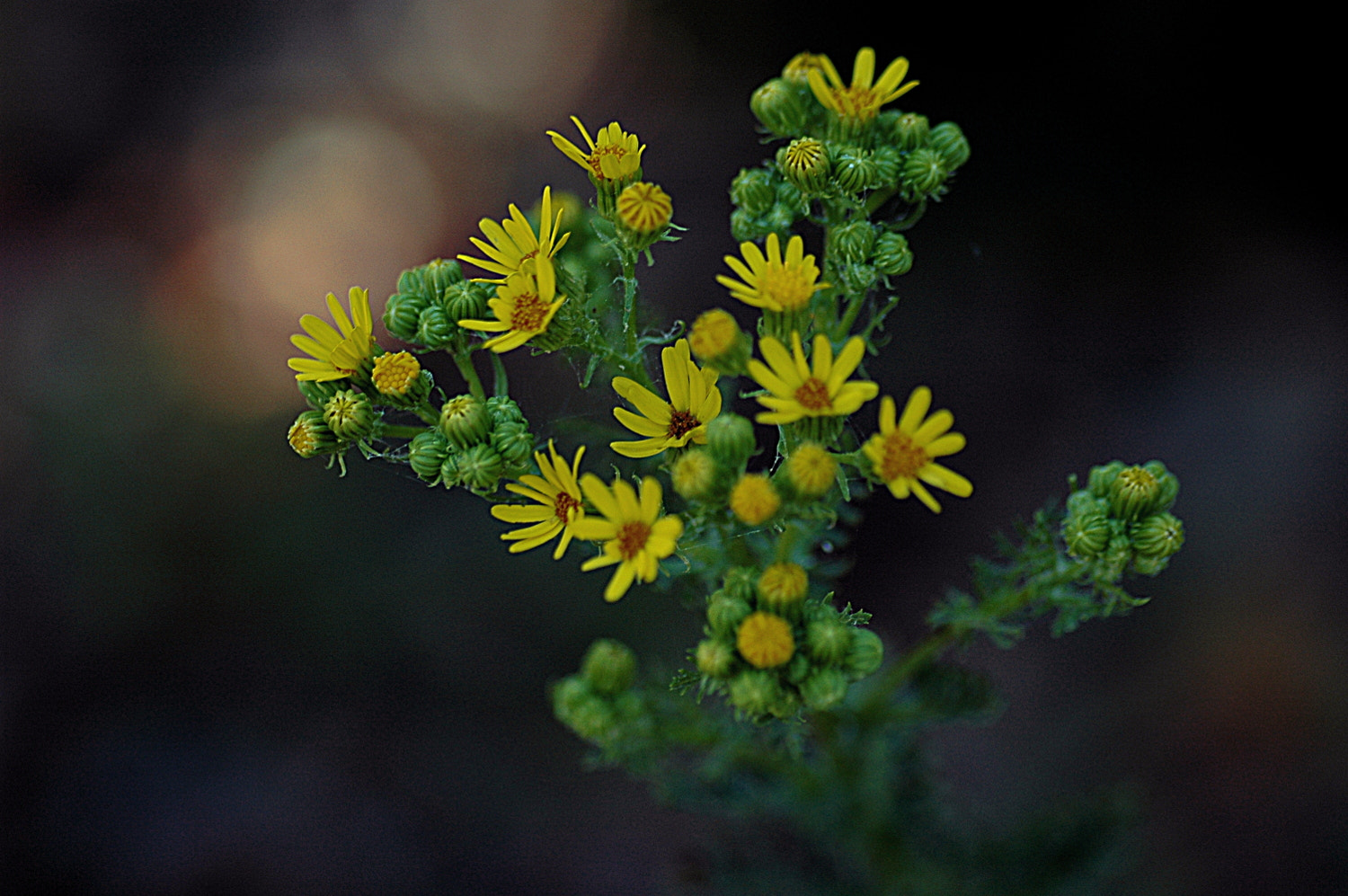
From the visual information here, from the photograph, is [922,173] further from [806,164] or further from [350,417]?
[350,417]

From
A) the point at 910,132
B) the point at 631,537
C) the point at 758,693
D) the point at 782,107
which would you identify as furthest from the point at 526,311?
the point at 910,132

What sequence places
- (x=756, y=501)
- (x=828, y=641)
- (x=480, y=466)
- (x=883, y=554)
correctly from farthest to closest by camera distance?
(x=883, y=554) < (x=480, y=466) < (x=828, y=641) < (x=756, y=501)

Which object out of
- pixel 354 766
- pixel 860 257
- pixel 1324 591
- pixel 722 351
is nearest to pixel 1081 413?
pixel 1324 591

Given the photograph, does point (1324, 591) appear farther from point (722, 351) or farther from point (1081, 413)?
point (722, 351)

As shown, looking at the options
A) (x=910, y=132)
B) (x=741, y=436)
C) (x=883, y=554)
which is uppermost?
(x=883, y=554)

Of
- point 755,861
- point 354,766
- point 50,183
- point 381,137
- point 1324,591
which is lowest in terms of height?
point 755,861

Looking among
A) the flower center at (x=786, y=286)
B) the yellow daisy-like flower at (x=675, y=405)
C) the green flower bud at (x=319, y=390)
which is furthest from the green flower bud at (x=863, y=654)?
the green flower bud at (x=319, y=390)

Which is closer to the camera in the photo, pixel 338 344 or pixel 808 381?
pixel 808 381

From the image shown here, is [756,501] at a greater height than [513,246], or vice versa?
[513,246]
